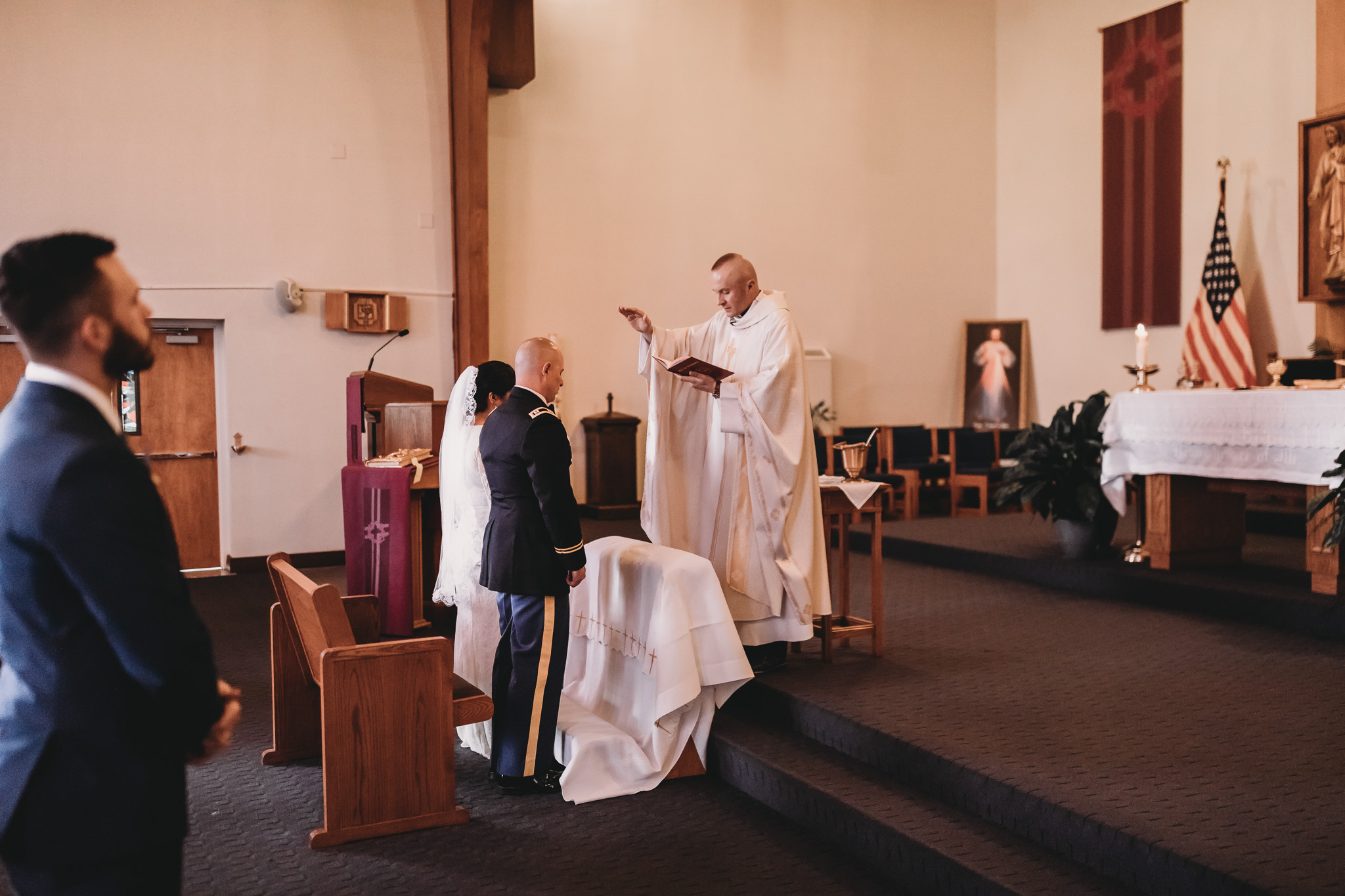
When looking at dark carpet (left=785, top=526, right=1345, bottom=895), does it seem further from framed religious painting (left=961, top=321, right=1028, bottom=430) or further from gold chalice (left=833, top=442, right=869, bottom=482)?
framed religious painting (left=961, top=321, right=1028, bottom=430)

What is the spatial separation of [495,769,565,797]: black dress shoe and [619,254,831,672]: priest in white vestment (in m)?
0.97

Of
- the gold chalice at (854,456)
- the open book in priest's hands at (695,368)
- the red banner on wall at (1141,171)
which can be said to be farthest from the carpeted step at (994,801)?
the red banner on wall at (1141,171)

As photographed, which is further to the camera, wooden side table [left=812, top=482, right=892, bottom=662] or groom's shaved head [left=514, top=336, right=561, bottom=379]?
wooden side table [left=812, top=482, right=892, bottom=662]

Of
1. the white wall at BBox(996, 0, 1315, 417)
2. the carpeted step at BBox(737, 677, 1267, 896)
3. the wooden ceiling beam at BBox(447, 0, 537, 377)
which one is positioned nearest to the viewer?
the carpeted step at BBox(737, 677, 1267, 896)

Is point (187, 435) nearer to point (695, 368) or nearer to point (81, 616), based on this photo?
point (695, 368)

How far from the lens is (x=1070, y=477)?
615cm

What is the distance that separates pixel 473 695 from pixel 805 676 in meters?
1.33

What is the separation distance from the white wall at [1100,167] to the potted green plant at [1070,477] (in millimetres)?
3772

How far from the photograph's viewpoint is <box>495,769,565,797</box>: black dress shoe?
3.62 metres

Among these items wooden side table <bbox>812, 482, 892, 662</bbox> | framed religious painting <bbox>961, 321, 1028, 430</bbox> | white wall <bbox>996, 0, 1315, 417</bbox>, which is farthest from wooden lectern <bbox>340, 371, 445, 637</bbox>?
white wall <bbox>996, 0, 1315, 417</bbox>

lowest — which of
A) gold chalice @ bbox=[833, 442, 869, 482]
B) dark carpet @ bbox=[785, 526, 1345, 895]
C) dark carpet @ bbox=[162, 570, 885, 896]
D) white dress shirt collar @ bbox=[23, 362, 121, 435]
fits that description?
dark carpet @ bbox=[162, 570, 885, 896]

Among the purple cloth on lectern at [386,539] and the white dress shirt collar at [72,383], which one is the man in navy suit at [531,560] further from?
the white dress shirt collar at [72,383]

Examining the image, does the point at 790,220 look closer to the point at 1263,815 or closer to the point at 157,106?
the point at 157,106

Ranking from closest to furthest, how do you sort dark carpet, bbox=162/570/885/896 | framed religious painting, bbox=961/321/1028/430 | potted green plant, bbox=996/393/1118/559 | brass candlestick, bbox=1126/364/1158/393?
dark carpet, bbox=162/570/885/896
brass candlestick, bbox=1126/364/1158/393
potted green plant, bbox=996/393/1118/559
framed religious painting, bbox=961/321/1028/430
